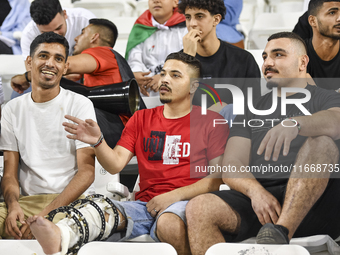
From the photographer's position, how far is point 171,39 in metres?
2.95

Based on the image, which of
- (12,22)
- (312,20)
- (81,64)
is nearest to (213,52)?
(312,20)

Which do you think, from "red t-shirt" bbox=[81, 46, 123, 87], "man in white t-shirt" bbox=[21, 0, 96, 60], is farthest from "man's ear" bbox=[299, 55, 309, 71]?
"man in white t-shirt" bbox=[21, 0, 96, 60]

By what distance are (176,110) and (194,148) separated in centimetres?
22

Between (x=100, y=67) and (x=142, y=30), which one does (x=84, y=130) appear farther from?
(x=142, y=30)

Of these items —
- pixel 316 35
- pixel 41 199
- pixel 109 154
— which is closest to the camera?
pixel 109 154

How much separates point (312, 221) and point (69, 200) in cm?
95

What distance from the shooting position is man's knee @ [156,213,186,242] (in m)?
1.47

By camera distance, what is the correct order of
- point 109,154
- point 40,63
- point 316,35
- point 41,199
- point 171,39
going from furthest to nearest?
point 171,39
point 316,35
point 40,63
point 41,199
point 109,154

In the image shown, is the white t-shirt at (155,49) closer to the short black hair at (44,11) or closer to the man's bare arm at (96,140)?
the short black hair at (44,11)

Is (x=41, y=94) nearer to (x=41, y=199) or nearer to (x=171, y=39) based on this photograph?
(x=41, y=199)

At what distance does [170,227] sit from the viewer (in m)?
1.48

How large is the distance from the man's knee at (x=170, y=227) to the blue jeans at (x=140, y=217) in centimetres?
2

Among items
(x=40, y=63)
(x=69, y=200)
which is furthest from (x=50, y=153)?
(x=40, y=63)

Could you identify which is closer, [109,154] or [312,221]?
[312,221]
